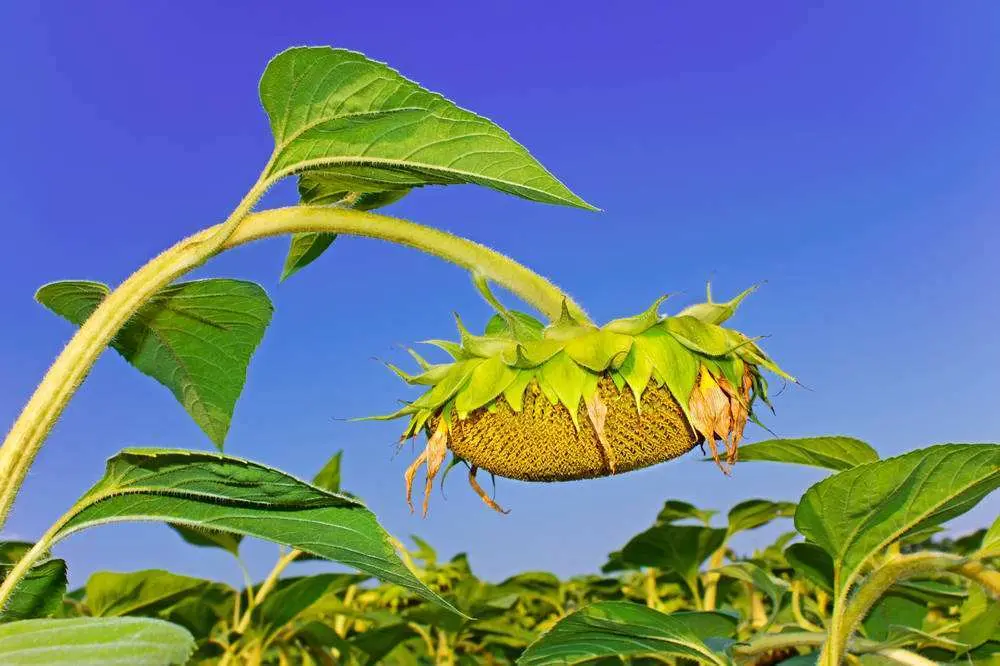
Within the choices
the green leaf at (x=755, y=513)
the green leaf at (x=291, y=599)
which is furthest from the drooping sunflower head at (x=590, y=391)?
the green leaf at (x=291, y=599)

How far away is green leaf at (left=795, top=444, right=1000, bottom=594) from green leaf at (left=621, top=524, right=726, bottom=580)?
134 cm

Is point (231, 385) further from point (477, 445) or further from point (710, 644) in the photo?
point (710, 644)

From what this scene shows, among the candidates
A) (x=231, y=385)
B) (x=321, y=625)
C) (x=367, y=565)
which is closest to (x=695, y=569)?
(x=321, y=625)

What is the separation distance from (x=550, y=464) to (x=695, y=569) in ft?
6.02

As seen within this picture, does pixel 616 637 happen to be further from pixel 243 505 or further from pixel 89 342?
pixel 89 342

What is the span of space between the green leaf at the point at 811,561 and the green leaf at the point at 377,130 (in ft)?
4.79

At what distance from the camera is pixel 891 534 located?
1868 mm

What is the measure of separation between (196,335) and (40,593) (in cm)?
57

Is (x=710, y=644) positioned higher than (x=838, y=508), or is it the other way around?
(x=838, y=508)

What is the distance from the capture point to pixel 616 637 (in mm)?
1953

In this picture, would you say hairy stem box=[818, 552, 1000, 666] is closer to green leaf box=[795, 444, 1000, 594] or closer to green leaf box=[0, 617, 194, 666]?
green leaf box=[795, 444, 1000, 594]

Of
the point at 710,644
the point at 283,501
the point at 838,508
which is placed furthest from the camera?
the point at 710,644

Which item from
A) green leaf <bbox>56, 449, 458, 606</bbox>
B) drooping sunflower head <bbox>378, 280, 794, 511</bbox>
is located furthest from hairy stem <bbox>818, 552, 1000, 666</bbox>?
green leaf <bbox>56, 449, 458, 606</bbox>

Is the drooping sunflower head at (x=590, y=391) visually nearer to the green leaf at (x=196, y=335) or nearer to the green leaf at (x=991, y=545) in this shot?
the green leaf at (x=196, y=335)
